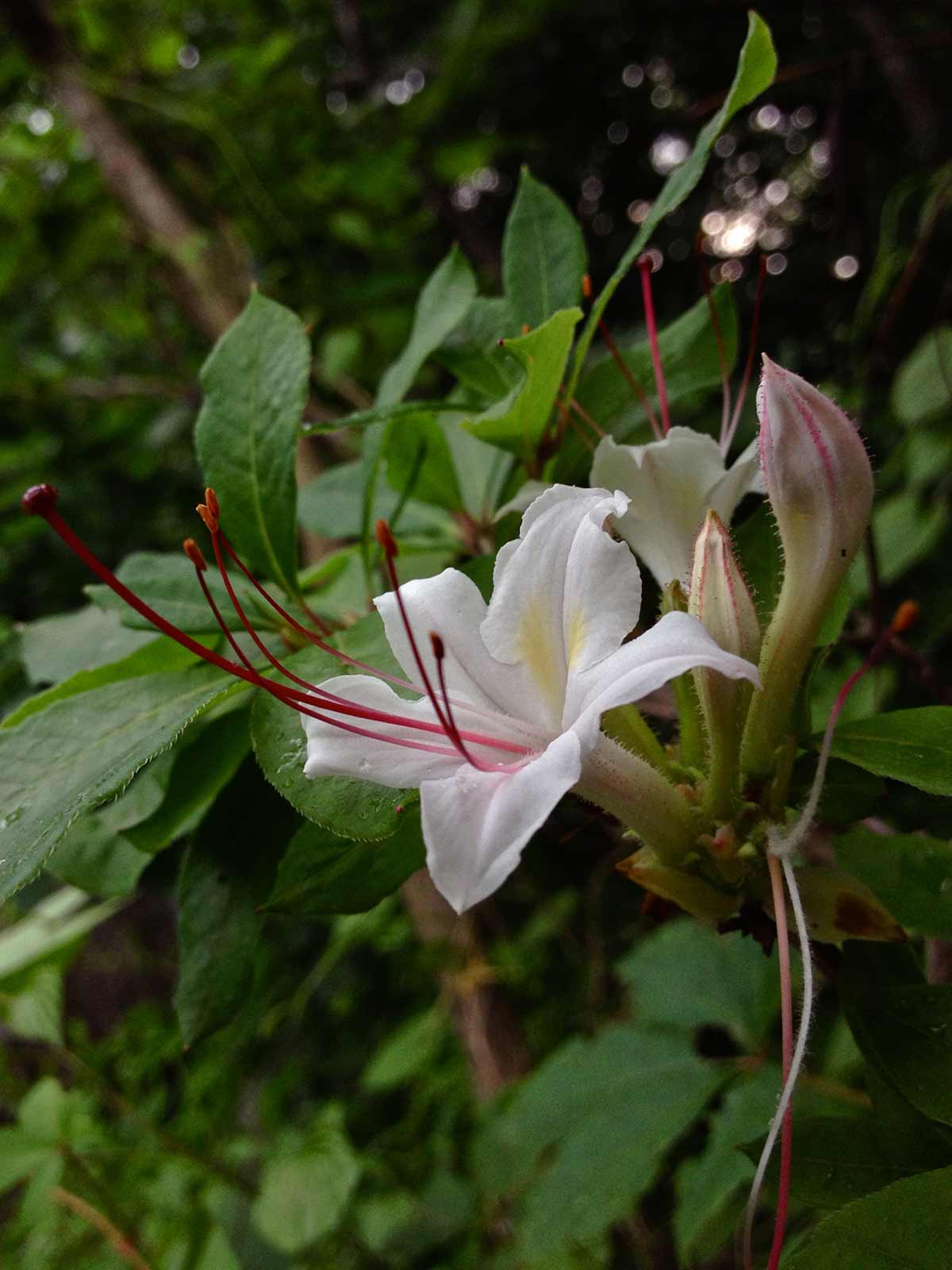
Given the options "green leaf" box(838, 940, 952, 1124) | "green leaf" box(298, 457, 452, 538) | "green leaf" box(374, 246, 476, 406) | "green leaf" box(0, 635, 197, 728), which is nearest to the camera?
"green leaf" box(838, 940, 952, 1124)

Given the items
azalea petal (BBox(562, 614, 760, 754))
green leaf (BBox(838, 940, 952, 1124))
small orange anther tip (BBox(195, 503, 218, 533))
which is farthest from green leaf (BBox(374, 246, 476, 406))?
green leaf (BBox(838, 940, 952, 1124))

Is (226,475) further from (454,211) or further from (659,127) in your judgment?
(659,127)

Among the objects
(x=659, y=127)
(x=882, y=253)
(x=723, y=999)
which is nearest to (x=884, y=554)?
(x=882, y=253)

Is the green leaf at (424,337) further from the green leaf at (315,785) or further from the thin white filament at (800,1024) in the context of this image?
the thin white filament at (800,1024)

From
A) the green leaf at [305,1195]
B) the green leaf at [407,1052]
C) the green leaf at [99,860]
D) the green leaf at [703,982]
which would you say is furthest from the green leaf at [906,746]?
the green leaf at [407,1052]

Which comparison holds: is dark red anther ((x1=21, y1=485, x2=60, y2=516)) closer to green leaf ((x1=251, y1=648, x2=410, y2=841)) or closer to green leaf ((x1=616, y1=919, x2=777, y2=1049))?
green leaf ((x1=251, y1=648, x2=410, y2=841))

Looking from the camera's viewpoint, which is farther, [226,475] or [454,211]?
[454,211]

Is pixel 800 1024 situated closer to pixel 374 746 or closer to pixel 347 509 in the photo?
pixel 374 746
